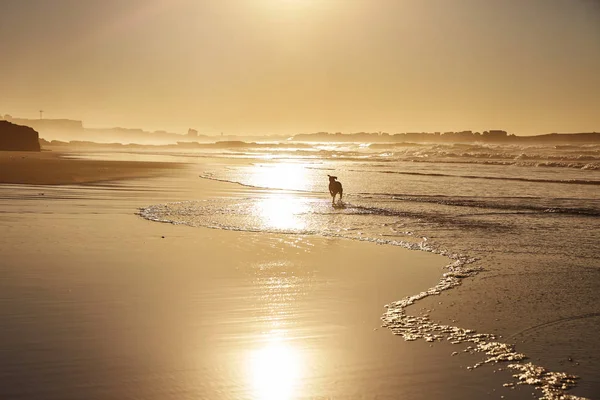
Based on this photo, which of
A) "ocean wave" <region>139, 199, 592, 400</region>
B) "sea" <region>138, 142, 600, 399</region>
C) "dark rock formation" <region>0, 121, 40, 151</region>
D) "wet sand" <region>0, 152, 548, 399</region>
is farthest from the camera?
"dark rock formation" <region>0, 121, 40, 151</region>

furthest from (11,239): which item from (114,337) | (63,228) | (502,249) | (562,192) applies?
(562,192)

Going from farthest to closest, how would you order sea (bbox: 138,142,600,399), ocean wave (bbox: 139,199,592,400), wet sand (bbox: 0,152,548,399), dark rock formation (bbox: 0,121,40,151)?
dark rock formation (bbox: 0,121,40,151)
sea (bbox: 138,142,600,399)
ocean wave (bbox: 139,199,592,400)
wet sand (bbox: 0,152,548,399)

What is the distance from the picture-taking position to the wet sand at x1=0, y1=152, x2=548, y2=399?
15.1 feet

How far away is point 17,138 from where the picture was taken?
73.1 metres

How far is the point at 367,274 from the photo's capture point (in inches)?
344

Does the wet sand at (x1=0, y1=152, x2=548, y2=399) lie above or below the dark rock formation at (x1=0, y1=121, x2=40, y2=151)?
below

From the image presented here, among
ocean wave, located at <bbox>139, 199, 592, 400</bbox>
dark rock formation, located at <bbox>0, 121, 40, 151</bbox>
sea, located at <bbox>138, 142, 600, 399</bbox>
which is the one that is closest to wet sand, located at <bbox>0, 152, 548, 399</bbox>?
ocean wave, located at <bbox>139, 199, 592, 400</bbox>

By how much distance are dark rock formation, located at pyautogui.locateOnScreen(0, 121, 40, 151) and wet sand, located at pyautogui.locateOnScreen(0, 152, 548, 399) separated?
68743 millimetres

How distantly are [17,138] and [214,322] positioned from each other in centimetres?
7685

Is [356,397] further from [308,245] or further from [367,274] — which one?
[308,245]

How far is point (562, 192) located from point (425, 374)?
21.0 m

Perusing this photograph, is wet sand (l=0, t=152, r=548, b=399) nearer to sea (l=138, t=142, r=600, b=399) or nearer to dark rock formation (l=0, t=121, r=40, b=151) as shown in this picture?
sea (l=138, t=142, r=600, b=399)

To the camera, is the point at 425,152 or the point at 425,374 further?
the point at 425,152

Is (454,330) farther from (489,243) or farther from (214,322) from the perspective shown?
(489,243)
